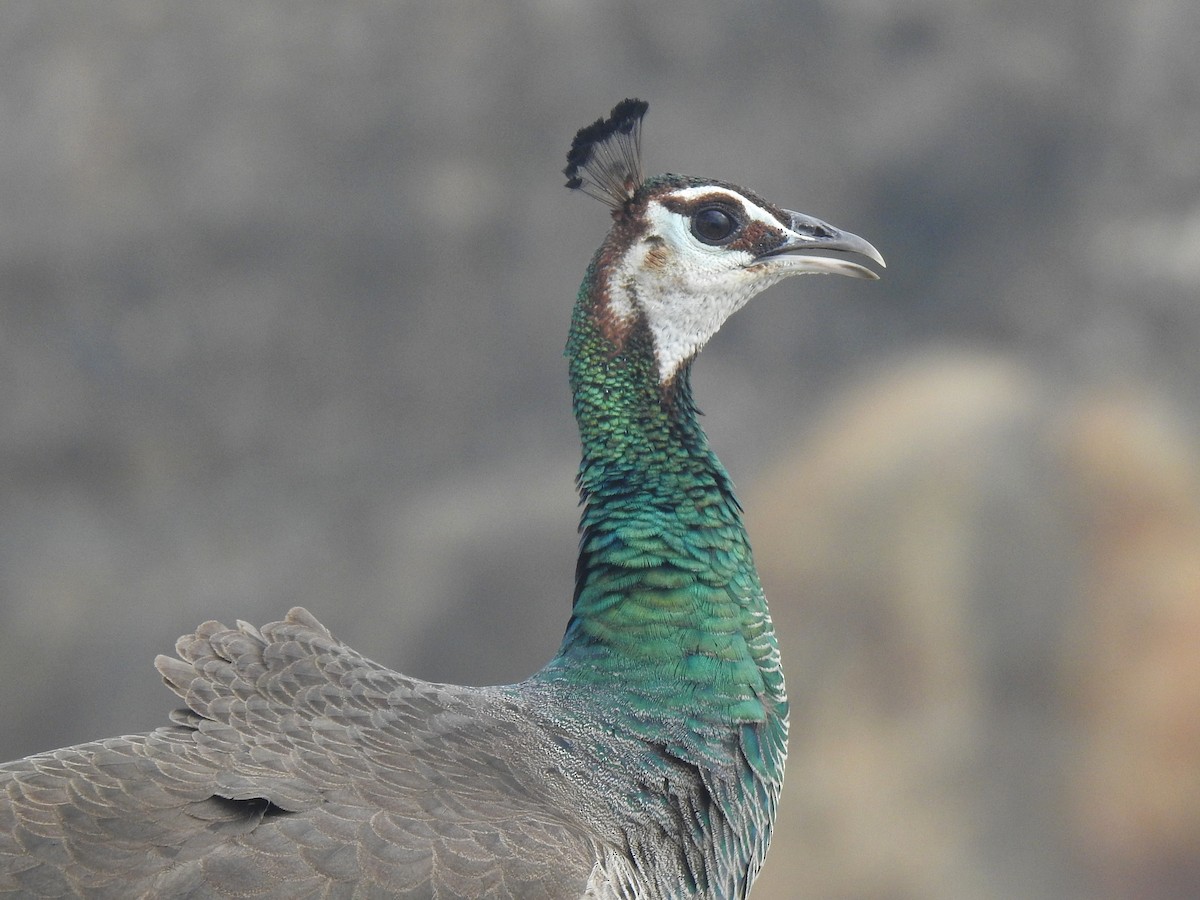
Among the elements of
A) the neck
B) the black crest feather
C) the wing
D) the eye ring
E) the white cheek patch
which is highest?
the black crest feather

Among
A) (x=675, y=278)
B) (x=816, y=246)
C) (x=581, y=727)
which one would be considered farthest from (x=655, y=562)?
(x=816, y=246)

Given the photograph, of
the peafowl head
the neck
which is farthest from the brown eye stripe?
the neck

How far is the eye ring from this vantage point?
1.65 metres

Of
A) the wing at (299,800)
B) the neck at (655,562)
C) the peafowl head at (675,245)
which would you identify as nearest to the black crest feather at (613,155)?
the peafowl head at (675,245)

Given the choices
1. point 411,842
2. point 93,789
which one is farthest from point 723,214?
point 93,789

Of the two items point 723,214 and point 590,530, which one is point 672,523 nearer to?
point 590,530

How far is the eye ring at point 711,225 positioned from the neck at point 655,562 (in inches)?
5.7

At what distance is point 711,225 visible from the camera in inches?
64.9

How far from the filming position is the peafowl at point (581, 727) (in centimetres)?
121

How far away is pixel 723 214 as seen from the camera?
1650mm

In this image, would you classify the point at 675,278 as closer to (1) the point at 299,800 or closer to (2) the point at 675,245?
(2) the point at 675,245

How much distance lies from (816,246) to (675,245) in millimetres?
195

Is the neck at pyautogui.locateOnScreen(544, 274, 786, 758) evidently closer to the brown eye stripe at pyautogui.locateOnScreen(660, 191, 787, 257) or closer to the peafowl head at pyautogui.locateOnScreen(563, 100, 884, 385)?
the peafowl head at pyautogui.locateOnScreen(563, 100, 884, 385)

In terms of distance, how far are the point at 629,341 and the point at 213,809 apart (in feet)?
2.47
